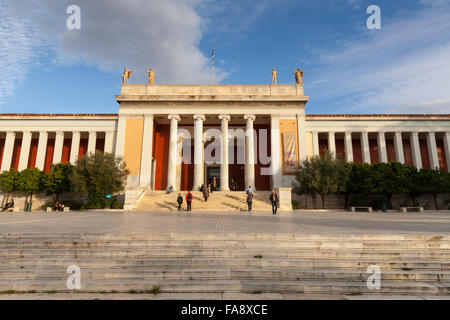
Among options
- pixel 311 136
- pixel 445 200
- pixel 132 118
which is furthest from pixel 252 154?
pixel 445 200

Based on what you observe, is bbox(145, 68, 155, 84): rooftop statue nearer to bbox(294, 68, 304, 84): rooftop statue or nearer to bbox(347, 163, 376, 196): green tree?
bbox(294, 68, 304, 84): rooftop statue

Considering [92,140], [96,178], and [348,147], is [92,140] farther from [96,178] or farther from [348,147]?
[348,147]

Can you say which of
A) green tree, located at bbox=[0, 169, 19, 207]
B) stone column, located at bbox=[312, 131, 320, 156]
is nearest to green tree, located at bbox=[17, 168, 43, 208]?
green tree, located at bbox=[0, 169, 19, 207]

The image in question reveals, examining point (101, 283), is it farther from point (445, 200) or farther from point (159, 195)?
point (445, 200)

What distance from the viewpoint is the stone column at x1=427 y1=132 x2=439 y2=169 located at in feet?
94.3

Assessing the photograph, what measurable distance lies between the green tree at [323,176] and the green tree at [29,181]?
25792 mm

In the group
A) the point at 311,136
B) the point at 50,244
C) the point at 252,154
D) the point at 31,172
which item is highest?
the point at 311,136

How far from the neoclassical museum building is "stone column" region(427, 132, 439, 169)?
11 cm

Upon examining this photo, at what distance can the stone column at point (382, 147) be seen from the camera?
93.6 ft

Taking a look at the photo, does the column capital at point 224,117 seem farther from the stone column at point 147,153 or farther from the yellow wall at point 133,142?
the yellow wall at point 133,142

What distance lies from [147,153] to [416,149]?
29884 mm

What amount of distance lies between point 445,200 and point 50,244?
108 ft

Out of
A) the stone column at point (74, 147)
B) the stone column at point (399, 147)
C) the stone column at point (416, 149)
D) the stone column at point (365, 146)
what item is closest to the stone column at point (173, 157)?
the stone column at point (74, 147)
